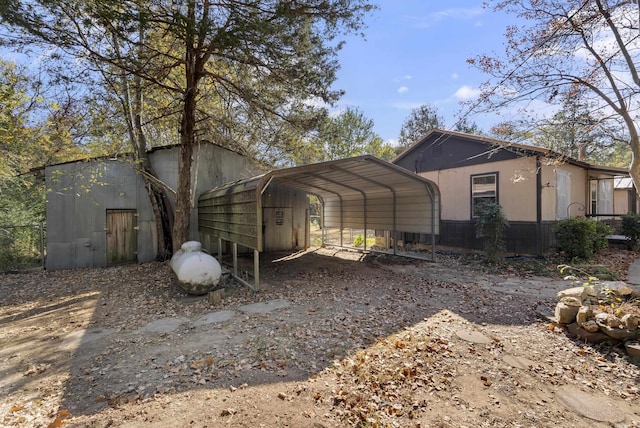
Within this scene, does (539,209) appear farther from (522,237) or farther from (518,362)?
Answer: (518,362)

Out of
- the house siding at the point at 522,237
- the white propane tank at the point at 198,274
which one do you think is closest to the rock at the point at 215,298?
the white propane tank at the point at 198,274

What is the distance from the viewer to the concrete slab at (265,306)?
5496 millimetres

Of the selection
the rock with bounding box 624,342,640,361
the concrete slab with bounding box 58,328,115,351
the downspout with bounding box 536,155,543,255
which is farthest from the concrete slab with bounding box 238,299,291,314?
the downspout with bounding box 536,155,543,255

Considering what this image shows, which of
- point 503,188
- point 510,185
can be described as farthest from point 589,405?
point 503,188

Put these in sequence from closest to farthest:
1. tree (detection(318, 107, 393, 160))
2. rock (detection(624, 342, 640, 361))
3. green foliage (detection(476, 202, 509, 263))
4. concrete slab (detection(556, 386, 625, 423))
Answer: concrete slab (detection(556, 386, 625, 423)), rock (detection(624, 342, 640, 361)), green foliage (detection(476, 202, 509, 263)), tree (detection(318, 107, 393, 160))

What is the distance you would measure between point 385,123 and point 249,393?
26.3m

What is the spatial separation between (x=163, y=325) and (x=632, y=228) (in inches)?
543

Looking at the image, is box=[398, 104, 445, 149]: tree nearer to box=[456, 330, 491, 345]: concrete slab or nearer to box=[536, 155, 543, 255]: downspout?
box=[536, 155, 543, 255]: downspout

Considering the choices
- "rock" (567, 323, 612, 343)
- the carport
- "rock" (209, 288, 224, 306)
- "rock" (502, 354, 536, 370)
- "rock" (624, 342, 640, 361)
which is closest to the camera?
"rock" (502, 354, 536, 370)

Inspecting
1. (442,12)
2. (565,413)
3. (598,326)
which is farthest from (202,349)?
(442,12)

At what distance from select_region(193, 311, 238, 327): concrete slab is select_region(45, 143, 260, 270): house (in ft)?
18.4

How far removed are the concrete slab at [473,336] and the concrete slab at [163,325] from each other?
4.16 meters

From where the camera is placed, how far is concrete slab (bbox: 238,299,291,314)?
18.0 ft

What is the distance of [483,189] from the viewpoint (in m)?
10.6
